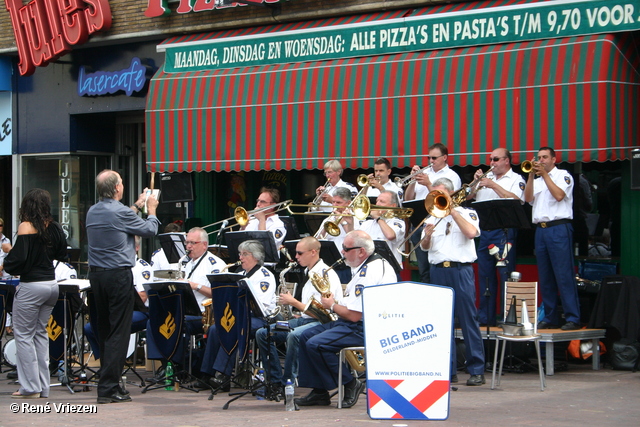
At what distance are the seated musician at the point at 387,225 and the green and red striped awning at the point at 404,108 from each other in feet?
5.70

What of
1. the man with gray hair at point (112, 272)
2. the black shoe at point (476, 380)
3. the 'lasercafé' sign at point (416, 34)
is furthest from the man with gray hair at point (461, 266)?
the 'lasercafé' sign at point (416, 34)

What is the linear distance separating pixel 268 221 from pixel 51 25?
22.9ft

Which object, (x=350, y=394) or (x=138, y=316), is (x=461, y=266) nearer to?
(x=350, y=394)

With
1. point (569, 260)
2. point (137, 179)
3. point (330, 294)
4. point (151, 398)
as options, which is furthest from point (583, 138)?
point (137, 179)

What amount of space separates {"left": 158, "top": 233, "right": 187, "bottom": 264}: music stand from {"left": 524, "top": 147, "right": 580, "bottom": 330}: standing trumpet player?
426cm

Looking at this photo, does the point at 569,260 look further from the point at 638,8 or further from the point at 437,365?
the point at 437,365

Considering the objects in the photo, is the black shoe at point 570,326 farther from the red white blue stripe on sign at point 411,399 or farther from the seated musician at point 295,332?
the red white blue stripe on sign at point 411,399

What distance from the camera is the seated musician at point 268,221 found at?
1248 cm

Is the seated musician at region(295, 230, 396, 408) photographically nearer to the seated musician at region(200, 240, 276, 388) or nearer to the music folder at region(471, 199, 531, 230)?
the seated musician at region(200, 240, 276, 388)

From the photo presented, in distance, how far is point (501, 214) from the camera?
1034 centimetres

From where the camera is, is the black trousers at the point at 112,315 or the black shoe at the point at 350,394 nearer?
the black shoe at the point at 350,394

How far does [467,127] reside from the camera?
12.6 m

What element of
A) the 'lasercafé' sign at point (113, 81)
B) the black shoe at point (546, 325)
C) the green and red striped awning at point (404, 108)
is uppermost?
the 'lasercafé' sign at point (113, 81)

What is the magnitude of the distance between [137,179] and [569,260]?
32.5 ft
